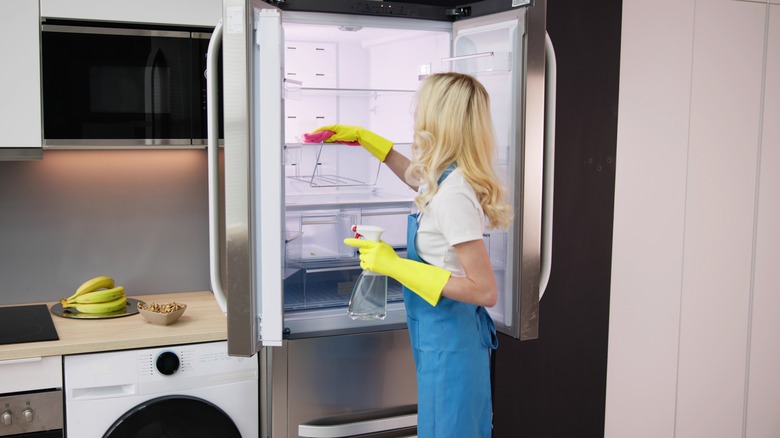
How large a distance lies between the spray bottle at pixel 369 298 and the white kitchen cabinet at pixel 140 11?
3.12 feet

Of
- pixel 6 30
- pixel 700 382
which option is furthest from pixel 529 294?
pixel 6 30

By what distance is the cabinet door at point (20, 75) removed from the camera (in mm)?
2270

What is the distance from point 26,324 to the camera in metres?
2.37

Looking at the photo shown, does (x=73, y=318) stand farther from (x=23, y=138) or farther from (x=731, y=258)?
(x=731, y=258)

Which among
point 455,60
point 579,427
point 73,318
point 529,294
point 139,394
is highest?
point 455,60

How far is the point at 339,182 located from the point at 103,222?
3.08ft

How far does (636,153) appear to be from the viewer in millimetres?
2840

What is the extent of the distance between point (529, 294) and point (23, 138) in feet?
4.97

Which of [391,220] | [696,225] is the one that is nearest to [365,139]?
[391,220]

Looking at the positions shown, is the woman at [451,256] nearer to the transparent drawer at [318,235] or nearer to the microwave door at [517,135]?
the microwave door at [517,135]

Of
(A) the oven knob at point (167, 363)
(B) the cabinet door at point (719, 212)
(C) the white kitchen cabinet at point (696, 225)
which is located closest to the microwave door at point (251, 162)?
(A) the oven knob at point (167, 363)

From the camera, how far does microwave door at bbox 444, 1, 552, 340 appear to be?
2.03m

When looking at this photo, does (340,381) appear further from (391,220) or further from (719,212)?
(719,212)

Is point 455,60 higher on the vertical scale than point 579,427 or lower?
higher
